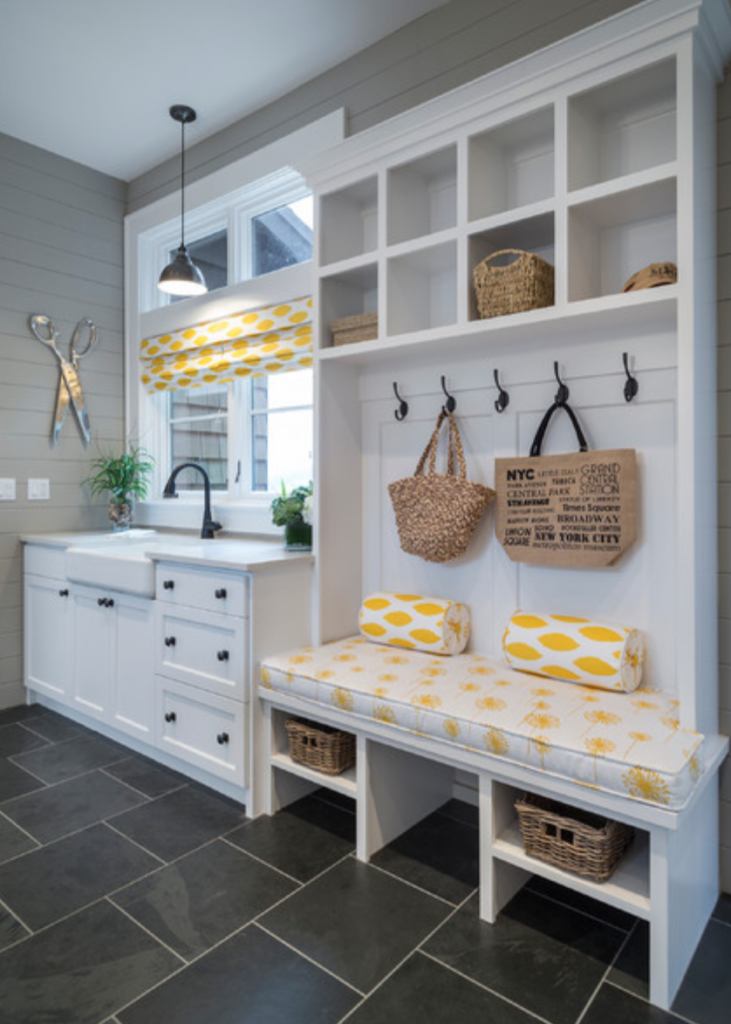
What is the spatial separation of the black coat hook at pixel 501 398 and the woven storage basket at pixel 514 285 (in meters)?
0.26

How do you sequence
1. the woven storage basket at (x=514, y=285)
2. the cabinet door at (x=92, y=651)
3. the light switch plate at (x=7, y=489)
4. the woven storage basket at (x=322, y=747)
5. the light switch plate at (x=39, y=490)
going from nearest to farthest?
the woven storage basket at (x=514, y=285) → the woven storage basket at (x=322, y=747) → the cabinet door at (x=92, y=651) → the light switch plate at (x=7, y=489) → the light switch plate at (x=39, y=490)

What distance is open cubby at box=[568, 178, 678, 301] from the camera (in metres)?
1.82

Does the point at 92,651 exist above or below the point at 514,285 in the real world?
below

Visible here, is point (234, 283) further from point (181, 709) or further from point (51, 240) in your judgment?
point (181, 709)

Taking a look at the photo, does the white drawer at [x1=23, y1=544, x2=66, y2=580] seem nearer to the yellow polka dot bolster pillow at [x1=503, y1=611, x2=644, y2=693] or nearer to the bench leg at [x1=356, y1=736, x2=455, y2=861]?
the bench leg at [x1=356, y1=736, x2=455, y2=861]

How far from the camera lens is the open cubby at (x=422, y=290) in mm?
2250

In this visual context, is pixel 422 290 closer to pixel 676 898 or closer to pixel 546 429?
pixel 546 429

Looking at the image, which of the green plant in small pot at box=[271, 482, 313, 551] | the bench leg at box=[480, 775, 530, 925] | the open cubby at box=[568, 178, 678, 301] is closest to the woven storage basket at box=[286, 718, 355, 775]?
the bench leg at box=[480, 775, 530, 925]

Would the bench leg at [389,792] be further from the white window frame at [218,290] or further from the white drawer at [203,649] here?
the white window frame at [218,290]

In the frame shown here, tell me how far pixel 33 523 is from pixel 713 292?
319 centimetres

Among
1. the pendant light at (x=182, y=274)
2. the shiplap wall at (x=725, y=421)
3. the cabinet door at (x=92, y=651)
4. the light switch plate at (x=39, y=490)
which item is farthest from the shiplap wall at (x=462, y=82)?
the cabinet door at (x=92, y=651)

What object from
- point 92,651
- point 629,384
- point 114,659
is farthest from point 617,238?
point 92,651

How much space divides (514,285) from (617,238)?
14.0 inches

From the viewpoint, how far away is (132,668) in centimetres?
271
